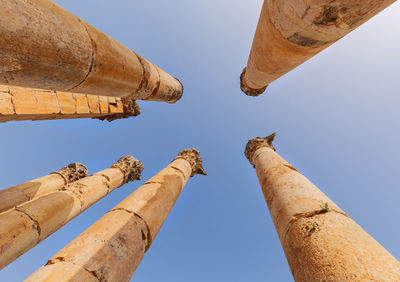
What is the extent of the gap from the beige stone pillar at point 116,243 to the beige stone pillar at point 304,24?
5215 millimetres

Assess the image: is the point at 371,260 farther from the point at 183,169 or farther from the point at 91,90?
the point at 183,169

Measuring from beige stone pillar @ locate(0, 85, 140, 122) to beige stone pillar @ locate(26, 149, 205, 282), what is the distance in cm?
486

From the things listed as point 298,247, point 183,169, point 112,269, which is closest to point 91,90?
point 112,269

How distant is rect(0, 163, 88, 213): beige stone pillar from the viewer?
26.3 ft

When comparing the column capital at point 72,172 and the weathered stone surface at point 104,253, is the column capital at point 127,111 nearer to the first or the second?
the column capital at point 72,172

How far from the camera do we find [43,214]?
22.0 feet

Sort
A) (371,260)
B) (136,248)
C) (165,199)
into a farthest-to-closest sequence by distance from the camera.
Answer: (165,199)
(136,248)
(371,260)

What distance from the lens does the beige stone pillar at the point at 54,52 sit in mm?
2039

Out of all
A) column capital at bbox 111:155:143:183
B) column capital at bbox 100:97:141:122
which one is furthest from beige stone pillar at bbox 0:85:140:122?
column capital at bbox 111:155:143:183

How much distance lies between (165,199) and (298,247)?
13.8 ft

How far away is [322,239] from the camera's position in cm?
304

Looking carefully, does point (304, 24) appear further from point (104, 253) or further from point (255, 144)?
point (255, 144)

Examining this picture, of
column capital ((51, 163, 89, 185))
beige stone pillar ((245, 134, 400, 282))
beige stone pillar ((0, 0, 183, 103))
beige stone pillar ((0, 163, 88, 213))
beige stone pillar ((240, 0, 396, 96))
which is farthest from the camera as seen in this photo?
column capital ((51, 163, 89, 185))

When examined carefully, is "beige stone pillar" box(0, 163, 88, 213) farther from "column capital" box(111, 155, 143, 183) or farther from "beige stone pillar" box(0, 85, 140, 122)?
"beige stone pillar" box(0, 85, 140, 122)
